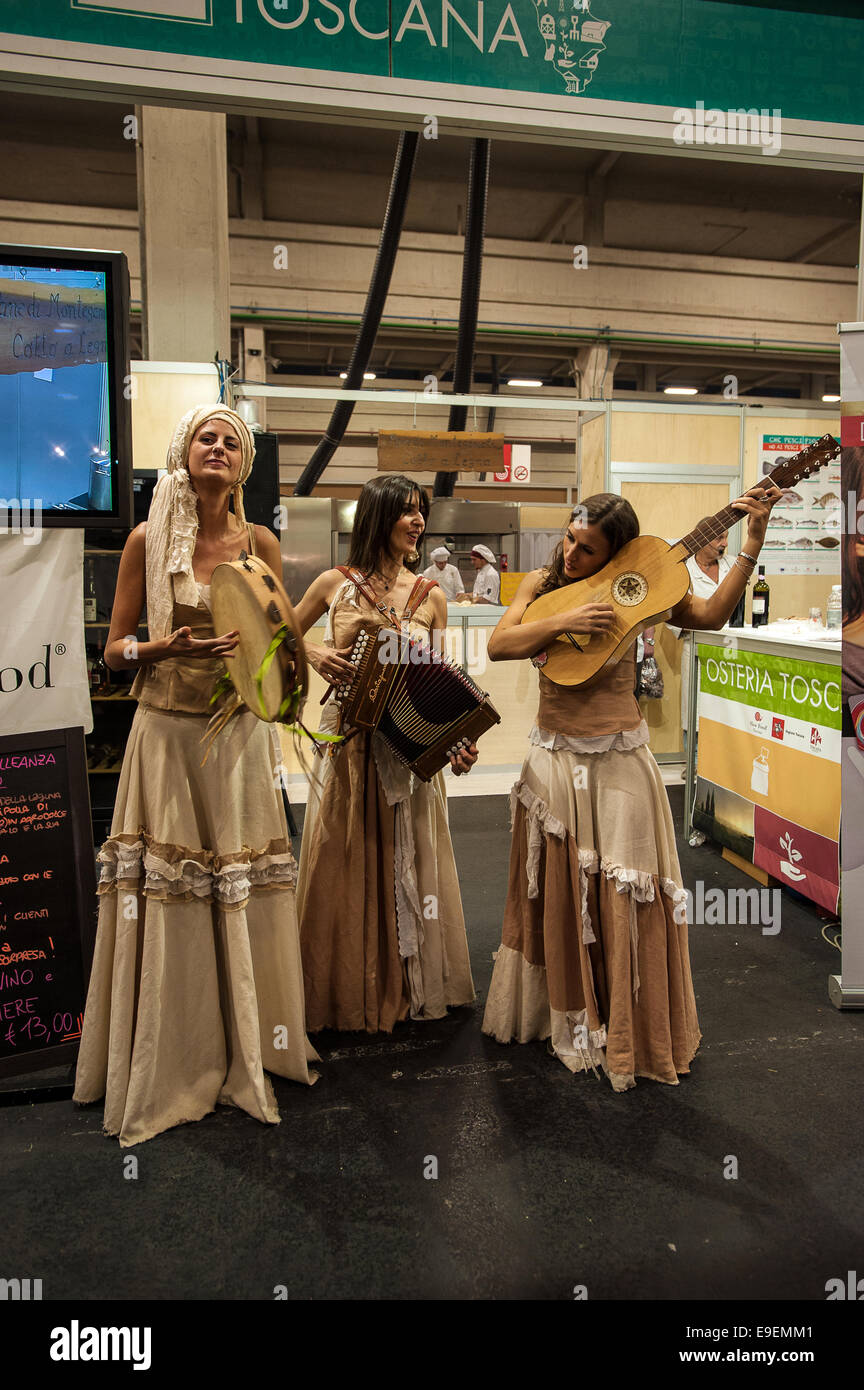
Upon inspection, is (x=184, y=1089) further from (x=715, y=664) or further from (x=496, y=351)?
(x=496, y=351)

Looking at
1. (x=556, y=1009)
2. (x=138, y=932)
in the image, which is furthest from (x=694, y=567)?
(x=138, y=932)

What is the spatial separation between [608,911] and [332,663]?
1.06 metres

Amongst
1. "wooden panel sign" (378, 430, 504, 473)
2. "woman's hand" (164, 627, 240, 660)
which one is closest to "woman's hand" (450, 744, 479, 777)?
"woman's hand" (164, 627, 240, 660)

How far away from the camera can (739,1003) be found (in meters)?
2.95

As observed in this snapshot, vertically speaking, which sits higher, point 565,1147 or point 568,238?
point 568,238

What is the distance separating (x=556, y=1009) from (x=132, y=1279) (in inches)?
49.9

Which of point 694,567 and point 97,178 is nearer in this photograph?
point 694,567

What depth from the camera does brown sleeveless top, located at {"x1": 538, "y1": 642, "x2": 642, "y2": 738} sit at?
2.36m

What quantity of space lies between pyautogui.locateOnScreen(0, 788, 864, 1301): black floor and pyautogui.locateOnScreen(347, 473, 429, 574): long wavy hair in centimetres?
156

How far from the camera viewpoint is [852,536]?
280 cm

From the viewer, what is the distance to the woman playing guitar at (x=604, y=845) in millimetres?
2320

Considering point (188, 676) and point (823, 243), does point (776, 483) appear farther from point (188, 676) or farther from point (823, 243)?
point (823, 243)

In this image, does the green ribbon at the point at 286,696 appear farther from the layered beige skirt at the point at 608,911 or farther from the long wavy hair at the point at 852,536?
the long wavy hair at the point at 852,536

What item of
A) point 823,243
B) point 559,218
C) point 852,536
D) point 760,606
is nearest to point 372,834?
point 852,536
